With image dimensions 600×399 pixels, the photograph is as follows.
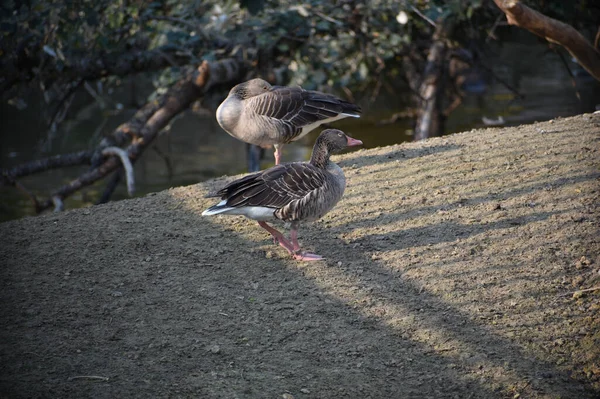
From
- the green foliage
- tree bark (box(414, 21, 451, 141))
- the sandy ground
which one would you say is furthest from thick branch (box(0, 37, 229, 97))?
tree bark (box(414, 21, 451, 141))

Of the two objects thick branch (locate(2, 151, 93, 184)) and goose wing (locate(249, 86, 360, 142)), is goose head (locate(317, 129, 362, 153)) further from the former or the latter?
thick branch (locate(2, 151, 93, 184))

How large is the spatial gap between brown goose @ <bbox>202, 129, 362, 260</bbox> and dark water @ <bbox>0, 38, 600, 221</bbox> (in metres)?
6.27

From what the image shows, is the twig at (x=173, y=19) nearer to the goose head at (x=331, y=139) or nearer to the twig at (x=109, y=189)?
the twig at (x=109, y=189)

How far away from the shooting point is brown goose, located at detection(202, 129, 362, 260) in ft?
14.7

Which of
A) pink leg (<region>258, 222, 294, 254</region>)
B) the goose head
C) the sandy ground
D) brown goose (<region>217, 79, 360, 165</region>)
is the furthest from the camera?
brown goose (<region>217, 79, 360, 165</region>)

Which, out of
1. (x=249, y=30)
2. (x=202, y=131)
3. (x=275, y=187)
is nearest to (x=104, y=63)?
(x=249, y=30)

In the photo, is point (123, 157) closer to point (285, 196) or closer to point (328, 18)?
point (328, 18)

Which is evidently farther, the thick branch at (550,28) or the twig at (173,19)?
the twig at (173,19)

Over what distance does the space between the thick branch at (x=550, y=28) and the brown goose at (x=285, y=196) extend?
222 cm

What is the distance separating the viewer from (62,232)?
5.12 m

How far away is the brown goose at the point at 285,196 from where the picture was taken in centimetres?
449

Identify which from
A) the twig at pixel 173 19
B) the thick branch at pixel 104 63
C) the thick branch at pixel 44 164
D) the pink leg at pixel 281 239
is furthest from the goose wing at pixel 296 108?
the thick branch at pixel 44 164

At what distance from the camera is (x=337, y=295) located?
4133 millimetres

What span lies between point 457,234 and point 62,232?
2.99 meters
